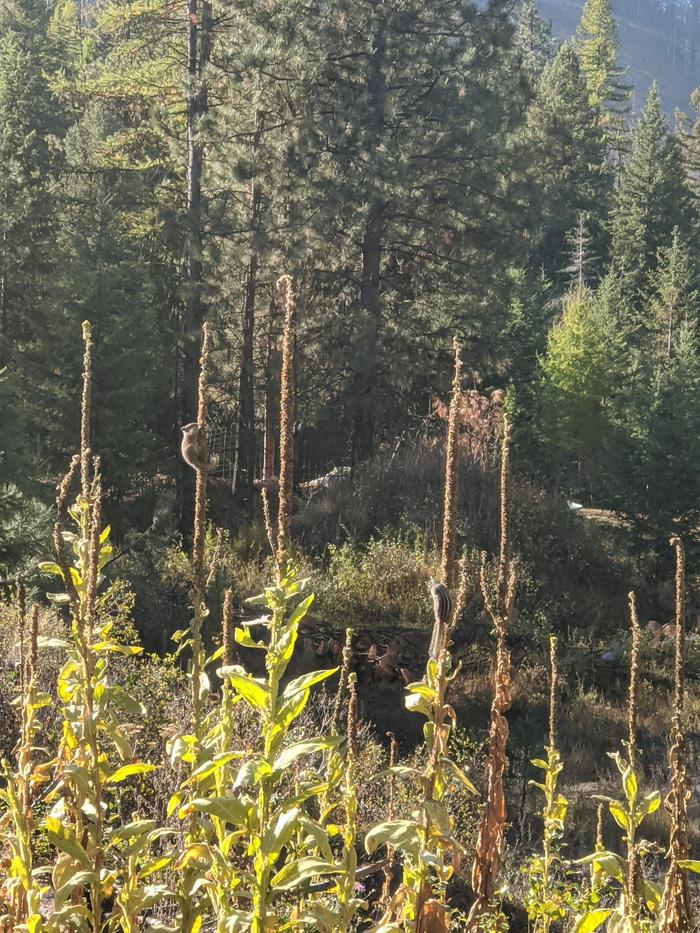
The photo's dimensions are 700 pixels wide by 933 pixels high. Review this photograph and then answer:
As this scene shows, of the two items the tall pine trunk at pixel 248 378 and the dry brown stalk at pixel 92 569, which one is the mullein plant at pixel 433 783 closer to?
the dry brown stalk at pixel 92 569

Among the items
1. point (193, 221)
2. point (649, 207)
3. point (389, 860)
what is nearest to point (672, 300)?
point (649, 207)

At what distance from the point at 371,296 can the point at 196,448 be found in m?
16.3

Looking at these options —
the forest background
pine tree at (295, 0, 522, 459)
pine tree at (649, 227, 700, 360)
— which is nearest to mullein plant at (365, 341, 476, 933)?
the forest background

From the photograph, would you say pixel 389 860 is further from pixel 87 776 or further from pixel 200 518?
pixel 200 518

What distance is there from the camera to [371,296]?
17.6 metres

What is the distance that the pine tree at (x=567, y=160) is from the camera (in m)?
37.9

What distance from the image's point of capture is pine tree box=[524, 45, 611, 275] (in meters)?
37.9

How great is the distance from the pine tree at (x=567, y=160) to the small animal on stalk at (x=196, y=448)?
1455 inches

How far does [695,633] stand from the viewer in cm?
1340

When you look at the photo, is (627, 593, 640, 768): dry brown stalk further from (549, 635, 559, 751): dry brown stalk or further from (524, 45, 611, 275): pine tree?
(524, 45, 611, 275): pine tree

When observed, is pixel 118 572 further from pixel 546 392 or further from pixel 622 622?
pixel 546 392

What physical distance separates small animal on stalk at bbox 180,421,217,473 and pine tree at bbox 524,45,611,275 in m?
37.0

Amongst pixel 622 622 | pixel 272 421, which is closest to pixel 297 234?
pixel 272 421

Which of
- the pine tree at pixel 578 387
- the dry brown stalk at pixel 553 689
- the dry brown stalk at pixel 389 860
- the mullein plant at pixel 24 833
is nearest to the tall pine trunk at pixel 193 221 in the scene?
the pine tree at pixel 578 387
